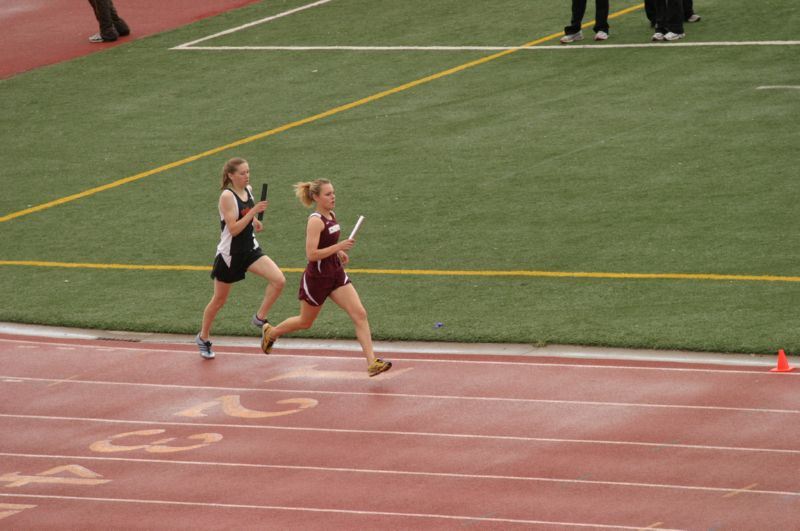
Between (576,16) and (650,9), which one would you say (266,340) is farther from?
(650,9)

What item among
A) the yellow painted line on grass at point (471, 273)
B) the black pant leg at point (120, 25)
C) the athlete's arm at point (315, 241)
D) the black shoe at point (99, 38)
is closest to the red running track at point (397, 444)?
the athlete's arm at point (315, 241)

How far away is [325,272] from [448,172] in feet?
23.3

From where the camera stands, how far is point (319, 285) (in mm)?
13078

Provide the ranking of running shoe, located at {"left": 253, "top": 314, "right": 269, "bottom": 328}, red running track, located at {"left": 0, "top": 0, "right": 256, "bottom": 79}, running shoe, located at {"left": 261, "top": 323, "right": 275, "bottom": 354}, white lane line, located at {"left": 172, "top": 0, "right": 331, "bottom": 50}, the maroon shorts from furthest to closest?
red running track, located at {"left": 0, "top": 0, "right": 256, "bottom": 79}
white lane line, located at {"left": 172, "top": 0, "right": 331, "bottom": 50}
running shoe, located at {"left": 253, "top": 314, "right": 269, "bottom": 328}
running shoe, located at {"left": 261, "top": 323, "right": 275, "bottom": 354}
the maroon shorts

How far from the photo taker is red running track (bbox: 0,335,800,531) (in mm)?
10242

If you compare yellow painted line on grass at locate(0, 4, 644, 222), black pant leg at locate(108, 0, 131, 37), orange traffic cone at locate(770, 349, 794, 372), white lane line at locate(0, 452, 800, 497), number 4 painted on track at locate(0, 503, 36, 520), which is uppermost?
black pant leg at locate(108, 0, 131, 37)

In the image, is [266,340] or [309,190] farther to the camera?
[266,340]

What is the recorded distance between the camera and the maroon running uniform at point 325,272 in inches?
508

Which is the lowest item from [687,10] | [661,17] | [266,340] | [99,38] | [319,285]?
[266,340]

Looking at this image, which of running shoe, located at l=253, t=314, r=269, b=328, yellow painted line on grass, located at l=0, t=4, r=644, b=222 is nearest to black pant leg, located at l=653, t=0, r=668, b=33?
yellow painted line on grass, located at l=0, t=4, r=644, b=222

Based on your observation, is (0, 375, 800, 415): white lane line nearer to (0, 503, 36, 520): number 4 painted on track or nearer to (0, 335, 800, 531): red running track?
(0, 335, 800, 531): red running track

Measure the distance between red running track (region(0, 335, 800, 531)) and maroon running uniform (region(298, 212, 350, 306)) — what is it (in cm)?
84

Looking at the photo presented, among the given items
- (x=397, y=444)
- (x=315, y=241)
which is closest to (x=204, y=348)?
(x=315, y=241)

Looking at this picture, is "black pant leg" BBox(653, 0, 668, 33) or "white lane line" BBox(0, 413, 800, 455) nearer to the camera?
"white lane line" BBox(0, 413, 800, 455)
